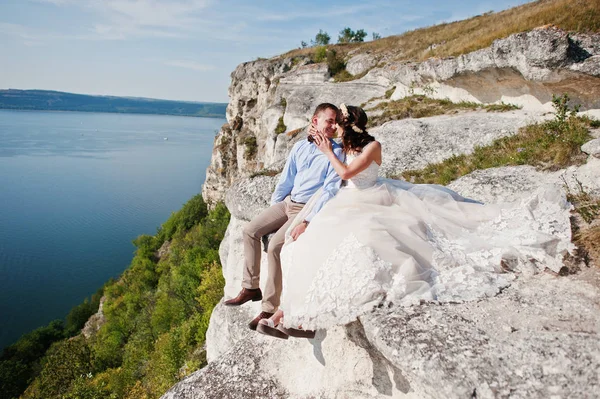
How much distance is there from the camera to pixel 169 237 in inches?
1971

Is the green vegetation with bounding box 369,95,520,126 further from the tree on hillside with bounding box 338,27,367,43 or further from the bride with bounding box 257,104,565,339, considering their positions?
the tree on hillside with bounding box 338,27,367,43

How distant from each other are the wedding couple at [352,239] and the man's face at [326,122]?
0.6 inches

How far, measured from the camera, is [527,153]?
8.46m

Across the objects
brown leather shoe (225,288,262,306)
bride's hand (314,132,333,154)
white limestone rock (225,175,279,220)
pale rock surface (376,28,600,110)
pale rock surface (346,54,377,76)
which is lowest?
brown leather shoe (225,288,262,306)

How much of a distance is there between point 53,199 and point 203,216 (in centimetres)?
3372

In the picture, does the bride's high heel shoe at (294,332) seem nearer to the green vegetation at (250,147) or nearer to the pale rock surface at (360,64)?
the pale rock surface at (360,64)

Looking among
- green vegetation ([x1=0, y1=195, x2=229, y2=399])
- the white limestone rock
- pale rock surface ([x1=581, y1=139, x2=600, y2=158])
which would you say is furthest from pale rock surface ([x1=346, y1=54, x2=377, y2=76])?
pale rock surface ([x1=581, y1=139, x2=600, y2=158])

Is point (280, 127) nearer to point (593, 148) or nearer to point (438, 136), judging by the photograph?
point (438, 136)

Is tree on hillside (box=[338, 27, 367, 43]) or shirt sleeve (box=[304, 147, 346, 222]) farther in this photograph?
tree on hillside (box=[338, 27, 367, 43])

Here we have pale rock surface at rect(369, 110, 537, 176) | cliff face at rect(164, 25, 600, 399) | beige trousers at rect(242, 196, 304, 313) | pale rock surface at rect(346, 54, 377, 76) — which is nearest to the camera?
Answer: cliff face at rect(164, 25, 600, 399)

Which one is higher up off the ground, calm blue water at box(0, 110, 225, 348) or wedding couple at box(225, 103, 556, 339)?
wedding couple at box(225, 103, 556, 339)

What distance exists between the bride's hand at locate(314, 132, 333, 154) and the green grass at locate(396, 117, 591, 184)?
4.77 meters

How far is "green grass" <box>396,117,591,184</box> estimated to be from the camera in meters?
7.70

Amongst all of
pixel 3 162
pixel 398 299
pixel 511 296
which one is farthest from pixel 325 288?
pixel 3 162
